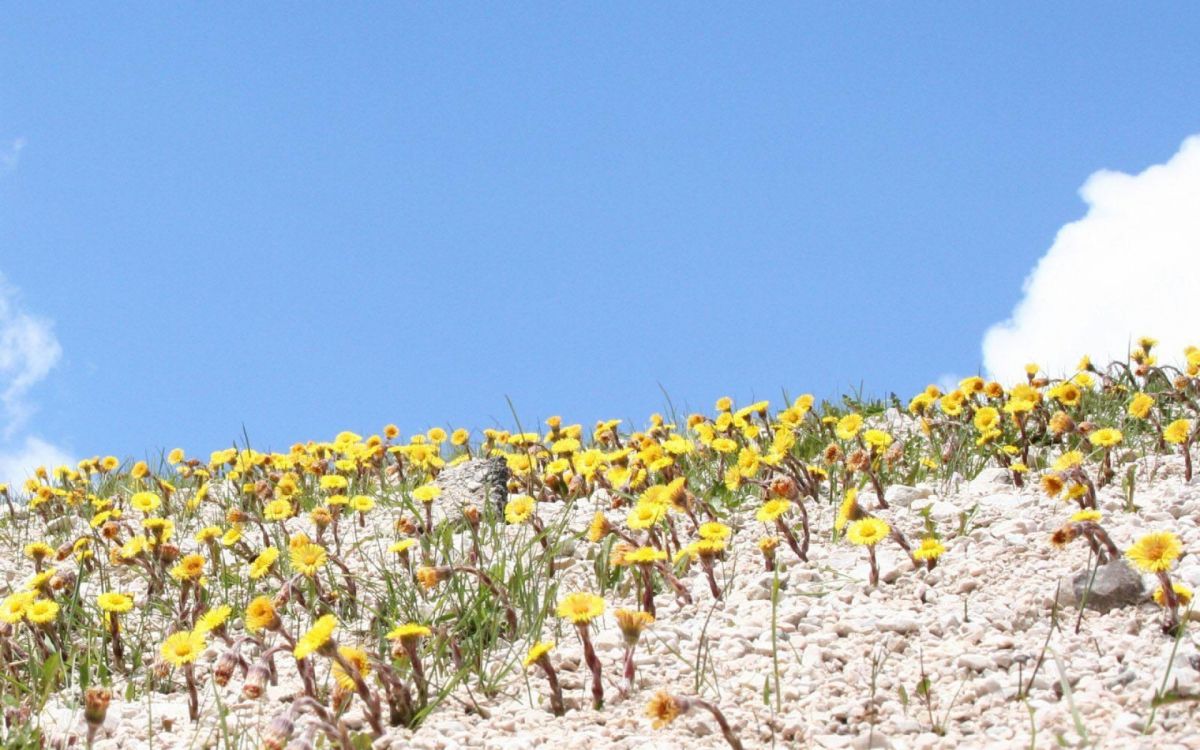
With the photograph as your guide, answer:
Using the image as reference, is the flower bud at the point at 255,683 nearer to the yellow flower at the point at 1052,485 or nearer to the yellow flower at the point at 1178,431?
the yellow flower at the point at 1052,485

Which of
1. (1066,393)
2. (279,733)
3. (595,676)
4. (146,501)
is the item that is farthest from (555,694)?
(1066,393)

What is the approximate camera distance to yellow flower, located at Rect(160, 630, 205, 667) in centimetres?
301

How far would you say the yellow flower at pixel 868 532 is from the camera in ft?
10.8

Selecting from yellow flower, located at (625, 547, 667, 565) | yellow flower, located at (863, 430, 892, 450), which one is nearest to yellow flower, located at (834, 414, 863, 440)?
yellow flower, located at (863, 430, 892, 450)

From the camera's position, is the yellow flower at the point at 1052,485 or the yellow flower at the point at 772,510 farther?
the yellow flower at the point at 1052,485

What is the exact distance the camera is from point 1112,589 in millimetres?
3061

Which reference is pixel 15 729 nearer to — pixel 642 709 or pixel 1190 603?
pixel 642 709

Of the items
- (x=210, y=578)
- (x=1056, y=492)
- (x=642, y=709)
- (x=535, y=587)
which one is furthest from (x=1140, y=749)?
(x=210, y=578)

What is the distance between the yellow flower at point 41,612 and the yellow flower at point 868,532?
2.53 meters

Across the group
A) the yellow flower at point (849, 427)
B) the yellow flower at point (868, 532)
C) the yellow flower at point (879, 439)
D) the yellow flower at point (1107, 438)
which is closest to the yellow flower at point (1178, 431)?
the yellow flower at point (1107, 438)

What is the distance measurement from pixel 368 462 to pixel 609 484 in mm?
1861

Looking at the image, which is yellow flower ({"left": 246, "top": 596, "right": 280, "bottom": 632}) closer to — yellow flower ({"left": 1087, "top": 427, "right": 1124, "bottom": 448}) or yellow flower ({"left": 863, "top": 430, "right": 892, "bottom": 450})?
yellow flower ({"left": 863, "top": 430, "right": 892, "bottom": 450})

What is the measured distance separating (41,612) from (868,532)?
8.61ft

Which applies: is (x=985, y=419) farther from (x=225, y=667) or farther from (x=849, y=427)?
(x=225, y=667)
